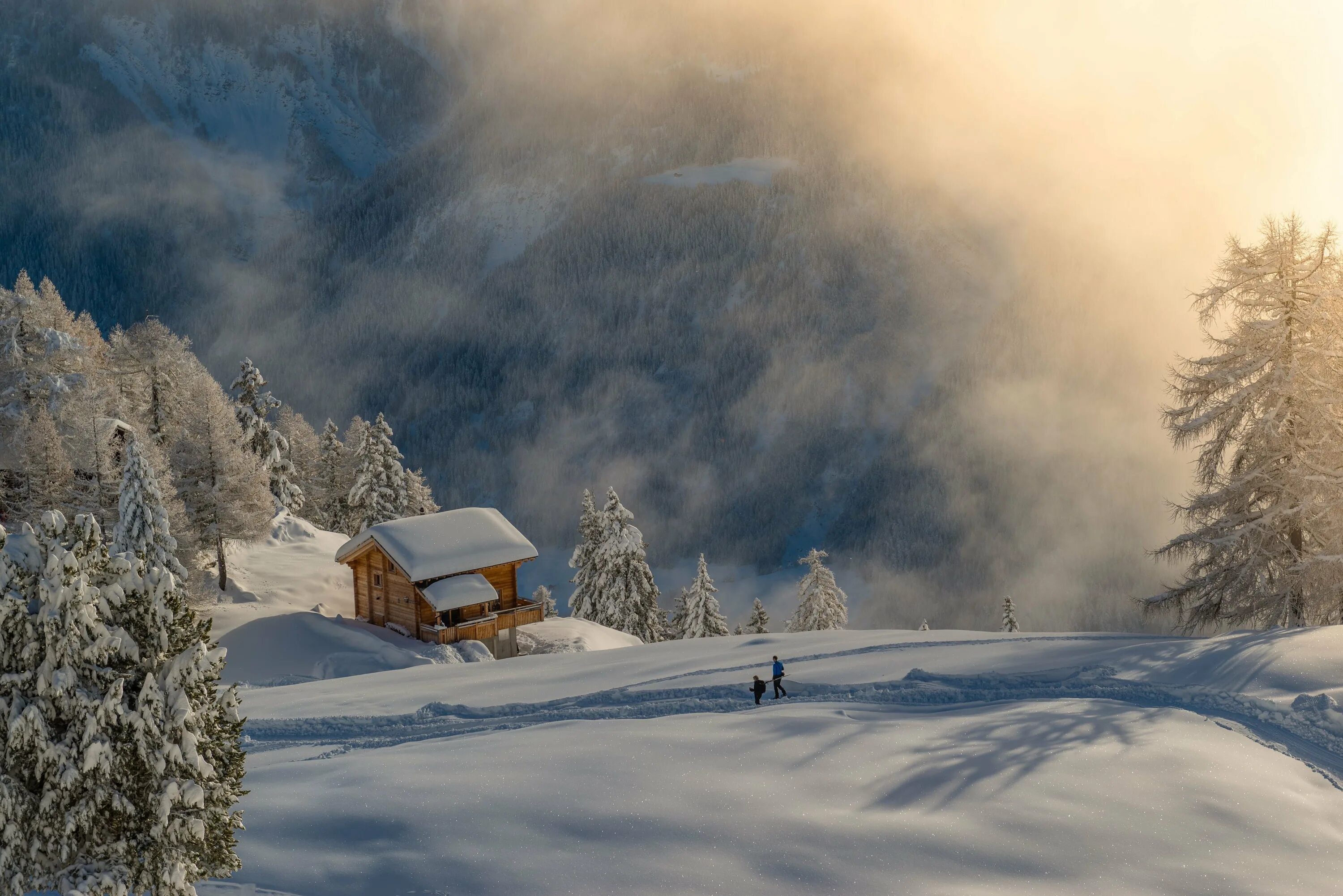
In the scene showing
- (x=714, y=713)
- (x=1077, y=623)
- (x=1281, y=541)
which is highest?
(x=1281, y=541)

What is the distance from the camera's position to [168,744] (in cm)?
934

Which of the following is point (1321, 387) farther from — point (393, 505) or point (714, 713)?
point (393, 505)

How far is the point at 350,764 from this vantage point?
50.6ft

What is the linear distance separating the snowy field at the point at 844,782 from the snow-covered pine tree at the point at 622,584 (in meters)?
30.3

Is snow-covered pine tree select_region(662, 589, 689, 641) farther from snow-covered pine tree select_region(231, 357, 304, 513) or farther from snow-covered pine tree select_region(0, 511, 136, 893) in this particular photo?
snow-covered pine tree select_region(0, 511, 136, 893)

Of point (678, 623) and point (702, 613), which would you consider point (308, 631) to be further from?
point (678, 623)

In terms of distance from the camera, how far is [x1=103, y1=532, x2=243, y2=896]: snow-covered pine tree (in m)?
9.38

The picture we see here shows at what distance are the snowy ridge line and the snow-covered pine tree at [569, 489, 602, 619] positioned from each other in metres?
30.6

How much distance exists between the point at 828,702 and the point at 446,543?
2589 centimetres

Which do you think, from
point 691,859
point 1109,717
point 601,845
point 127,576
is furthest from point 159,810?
point 1109,717

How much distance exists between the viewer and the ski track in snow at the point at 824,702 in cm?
1709

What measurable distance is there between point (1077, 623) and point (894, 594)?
30327mm

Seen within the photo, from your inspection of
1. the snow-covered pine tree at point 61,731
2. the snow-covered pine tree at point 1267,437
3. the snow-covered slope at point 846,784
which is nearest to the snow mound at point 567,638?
the snow-covered slope at point 846,784

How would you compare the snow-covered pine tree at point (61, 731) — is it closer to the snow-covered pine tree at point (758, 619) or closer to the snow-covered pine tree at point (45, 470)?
the snow-covered pine tree at point (45, 470)
